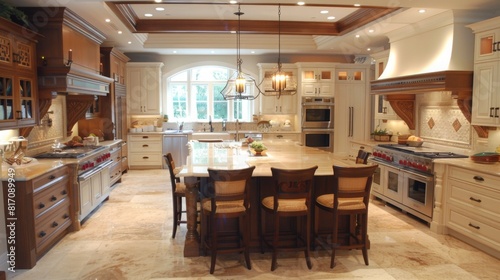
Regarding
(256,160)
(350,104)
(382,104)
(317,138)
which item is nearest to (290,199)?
(256,160)

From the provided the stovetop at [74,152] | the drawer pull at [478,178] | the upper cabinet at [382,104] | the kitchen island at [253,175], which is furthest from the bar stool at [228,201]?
the upper cabinet at [382,104]

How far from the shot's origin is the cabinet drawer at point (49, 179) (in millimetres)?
3863

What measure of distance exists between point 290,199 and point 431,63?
10.8 ft

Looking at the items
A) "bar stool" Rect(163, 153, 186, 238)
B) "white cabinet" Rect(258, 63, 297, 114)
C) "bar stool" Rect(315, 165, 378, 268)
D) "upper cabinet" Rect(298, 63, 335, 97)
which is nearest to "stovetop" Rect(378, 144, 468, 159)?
"bar stool" Rect(315, 165, 378, 268)

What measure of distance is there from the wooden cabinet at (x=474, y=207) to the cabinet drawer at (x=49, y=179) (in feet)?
15.1

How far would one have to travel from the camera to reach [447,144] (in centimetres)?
573

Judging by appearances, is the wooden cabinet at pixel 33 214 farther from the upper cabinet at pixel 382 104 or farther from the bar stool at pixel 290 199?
the upper cabinet at pixel 382 104

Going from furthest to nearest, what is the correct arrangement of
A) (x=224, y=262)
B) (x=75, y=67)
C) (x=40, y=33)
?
1. (x=75, y=67)
2. (x=40, y=33)
3. (x=224, y=262)

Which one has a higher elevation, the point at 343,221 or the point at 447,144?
the point at 447,144

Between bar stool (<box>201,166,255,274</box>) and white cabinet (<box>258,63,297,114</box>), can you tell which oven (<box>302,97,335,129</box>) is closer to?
white cabinet (<box>258,63,297,114</box>)

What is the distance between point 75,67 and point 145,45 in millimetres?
3408

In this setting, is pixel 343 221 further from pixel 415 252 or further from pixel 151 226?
pixel 151 226

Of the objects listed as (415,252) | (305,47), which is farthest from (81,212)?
(305,47)

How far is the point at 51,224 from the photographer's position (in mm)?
4203
